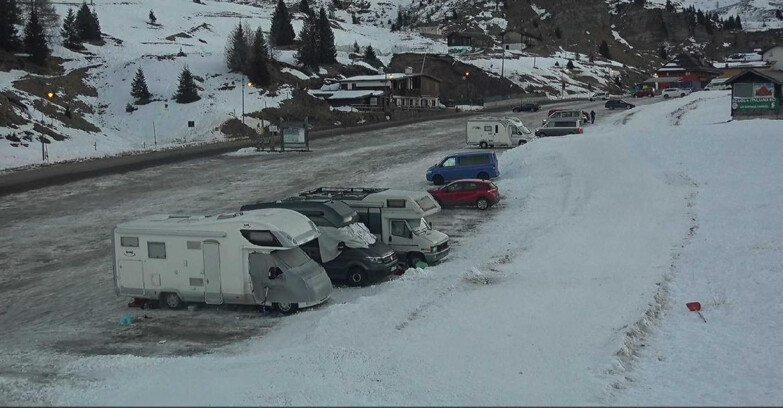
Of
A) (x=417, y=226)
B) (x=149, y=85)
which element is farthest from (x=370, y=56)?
(x=417, y=226)

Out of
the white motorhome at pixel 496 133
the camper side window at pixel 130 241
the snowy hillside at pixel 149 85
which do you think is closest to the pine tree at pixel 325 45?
the snowy hillside at pixel 149 85

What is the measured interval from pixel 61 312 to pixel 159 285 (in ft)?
10.3

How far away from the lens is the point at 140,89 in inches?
3061

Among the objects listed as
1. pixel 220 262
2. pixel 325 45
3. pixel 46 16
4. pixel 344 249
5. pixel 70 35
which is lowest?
pixel 344 249

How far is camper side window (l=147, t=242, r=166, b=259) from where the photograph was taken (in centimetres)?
1752

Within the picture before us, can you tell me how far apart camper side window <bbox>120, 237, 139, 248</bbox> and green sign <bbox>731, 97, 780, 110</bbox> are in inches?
1701

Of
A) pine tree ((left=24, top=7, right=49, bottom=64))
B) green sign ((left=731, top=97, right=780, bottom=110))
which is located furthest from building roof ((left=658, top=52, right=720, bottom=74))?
pine tree ((left=24, top=7, right=49, bottom=64))

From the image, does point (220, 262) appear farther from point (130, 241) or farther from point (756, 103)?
point (756, 103)

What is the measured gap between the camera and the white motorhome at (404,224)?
72.1ft

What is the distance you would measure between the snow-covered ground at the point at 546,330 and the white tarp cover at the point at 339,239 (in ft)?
5.57

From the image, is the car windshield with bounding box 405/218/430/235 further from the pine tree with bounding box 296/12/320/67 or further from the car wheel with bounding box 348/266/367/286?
the pine tree with bounding box 296/12/320/67

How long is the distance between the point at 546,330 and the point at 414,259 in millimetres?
7843

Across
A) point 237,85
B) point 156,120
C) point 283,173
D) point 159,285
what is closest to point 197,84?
point 237,85

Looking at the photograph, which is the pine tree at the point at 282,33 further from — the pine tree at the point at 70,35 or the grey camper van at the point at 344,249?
the grey camper van at the point at 344,249
